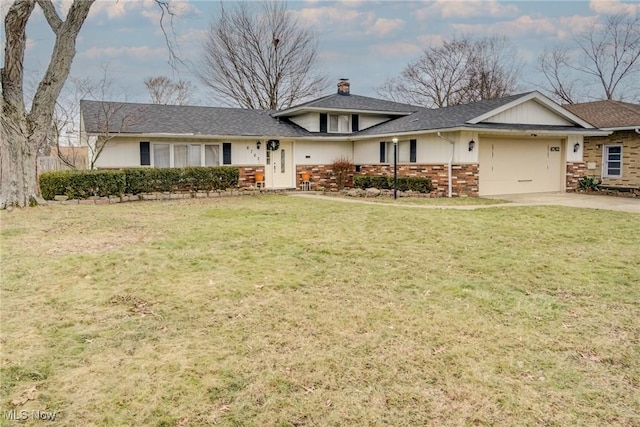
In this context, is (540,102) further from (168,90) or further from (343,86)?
(168,90)

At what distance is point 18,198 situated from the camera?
12.0 meters

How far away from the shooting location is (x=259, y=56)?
3098 centimetres

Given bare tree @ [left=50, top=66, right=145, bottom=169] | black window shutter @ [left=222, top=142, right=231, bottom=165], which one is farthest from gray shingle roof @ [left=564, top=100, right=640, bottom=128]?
bare tree @ [left=50, top=66, right=145, bottom=169]

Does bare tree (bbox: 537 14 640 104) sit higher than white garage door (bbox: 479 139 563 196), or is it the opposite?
bare tree (bbox: 537 14 640 104)

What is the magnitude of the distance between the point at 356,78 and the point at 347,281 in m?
27.1

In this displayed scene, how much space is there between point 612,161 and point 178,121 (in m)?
17.7

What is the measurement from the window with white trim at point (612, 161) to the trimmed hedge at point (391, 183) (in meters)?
7.68

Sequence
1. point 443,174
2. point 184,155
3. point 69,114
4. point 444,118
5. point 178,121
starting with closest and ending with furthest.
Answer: point 443,174
point 444,118
point 184,155
point 178,121
point 69,114

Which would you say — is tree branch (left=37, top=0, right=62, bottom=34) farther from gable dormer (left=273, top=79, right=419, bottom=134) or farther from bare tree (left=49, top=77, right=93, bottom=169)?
gable dormer (left=273, top=79, right=419, bottom=134)

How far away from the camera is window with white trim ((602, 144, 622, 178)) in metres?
18.1

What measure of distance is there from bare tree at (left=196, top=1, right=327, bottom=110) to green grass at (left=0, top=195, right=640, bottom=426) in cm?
2498

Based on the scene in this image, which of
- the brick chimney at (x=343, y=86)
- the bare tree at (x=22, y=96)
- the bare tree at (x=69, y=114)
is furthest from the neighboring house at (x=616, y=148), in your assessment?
the bare tree at (x=69, y=114)

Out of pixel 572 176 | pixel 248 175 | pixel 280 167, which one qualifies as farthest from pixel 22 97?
pixel 572 176

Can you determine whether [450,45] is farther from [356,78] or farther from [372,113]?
[372,113]
